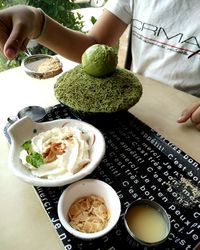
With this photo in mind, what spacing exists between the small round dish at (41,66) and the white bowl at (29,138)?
0.52 ft

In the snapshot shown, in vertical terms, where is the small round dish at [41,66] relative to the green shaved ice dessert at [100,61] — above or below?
below

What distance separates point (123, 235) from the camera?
1.63 feet

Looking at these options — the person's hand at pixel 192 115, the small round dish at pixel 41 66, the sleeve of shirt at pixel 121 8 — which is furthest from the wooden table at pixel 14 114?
the sleeve of shirt at pixel 121 8

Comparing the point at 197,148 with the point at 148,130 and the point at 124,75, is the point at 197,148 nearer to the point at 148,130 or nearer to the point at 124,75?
the point at 148,130

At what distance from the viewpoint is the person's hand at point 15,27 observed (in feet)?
2.21

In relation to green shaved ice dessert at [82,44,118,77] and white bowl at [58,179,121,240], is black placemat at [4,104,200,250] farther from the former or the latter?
green shaved ice dessert at [82,44,118,77]

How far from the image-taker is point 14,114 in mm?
812

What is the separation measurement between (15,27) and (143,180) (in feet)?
1.72

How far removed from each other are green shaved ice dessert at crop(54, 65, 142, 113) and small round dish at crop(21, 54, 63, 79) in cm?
4

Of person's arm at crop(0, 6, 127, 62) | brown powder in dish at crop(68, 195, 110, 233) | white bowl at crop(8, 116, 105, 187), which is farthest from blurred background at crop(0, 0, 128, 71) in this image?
brown powder in dish at crop(68, 195, 110, 233)

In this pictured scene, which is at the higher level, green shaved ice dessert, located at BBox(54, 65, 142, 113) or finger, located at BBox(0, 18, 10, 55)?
finger, located at BBox(0, 18, 10, 55)

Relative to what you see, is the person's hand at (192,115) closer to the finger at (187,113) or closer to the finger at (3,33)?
the finger at (187,113)

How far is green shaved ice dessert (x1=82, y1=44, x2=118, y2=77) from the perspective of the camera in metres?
0.75

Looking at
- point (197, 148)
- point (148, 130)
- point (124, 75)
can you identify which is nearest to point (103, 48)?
point (124, 75)
